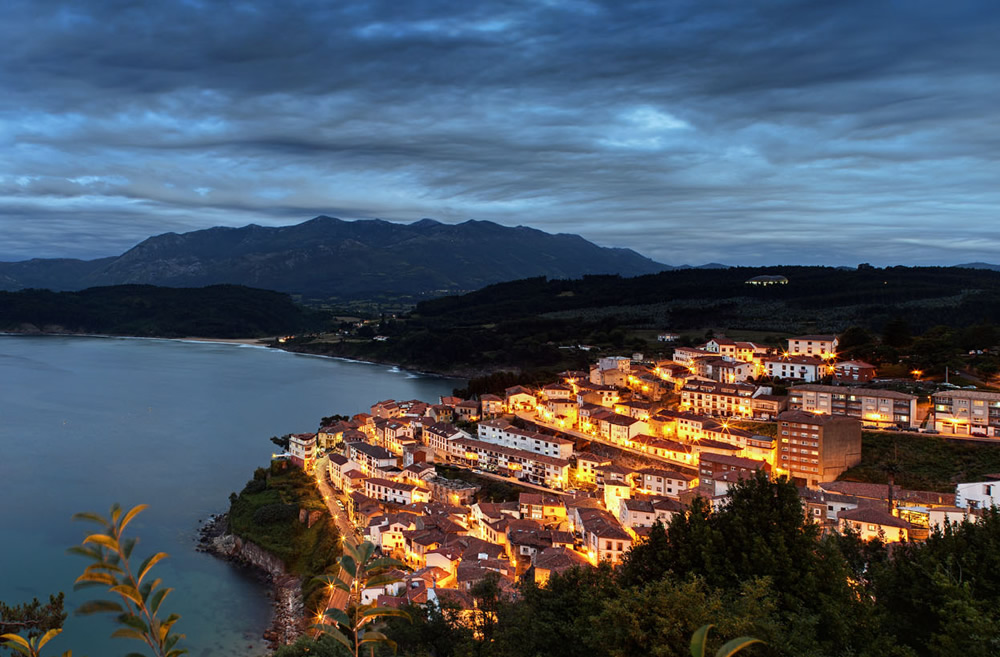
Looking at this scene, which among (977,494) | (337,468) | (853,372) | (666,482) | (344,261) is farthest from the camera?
(344,261)

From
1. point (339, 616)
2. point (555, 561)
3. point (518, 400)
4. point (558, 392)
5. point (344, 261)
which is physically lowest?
point (555, 561)

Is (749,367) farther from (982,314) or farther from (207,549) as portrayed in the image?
(207,549)

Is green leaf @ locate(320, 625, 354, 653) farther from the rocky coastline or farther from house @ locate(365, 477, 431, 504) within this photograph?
house @ locate(365, 477, 431, 504)

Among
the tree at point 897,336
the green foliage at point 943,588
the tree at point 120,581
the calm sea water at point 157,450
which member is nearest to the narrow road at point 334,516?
the calm sea water at point 157,450

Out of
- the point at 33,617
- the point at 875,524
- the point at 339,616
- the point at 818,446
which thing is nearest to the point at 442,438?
the point at 818,446

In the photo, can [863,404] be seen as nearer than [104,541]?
No

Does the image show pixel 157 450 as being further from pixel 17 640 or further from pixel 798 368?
pixel 17 640
